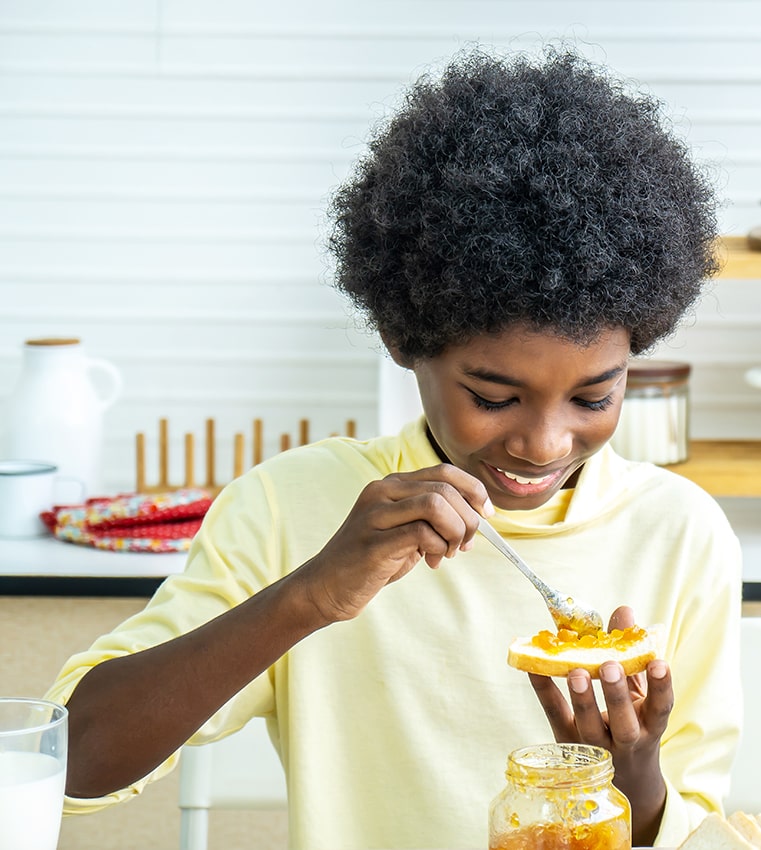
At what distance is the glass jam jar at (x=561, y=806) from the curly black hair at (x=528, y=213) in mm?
350

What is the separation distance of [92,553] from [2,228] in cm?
84

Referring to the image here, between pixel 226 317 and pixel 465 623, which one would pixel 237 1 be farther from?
pixel 465 623

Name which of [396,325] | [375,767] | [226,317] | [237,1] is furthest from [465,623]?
[237,1]

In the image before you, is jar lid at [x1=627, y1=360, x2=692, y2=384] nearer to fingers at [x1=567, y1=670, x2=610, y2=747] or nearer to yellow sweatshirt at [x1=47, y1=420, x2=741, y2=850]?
yellow sweatshirt at [x1=47, y1=420, x2=741, y2=850]

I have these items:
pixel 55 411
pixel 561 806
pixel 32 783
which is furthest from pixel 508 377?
pixel 55 411

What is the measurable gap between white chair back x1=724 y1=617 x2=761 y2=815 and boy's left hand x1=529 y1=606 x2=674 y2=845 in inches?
15.9

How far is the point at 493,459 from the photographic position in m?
1.07

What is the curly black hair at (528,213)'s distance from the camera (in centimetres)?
100

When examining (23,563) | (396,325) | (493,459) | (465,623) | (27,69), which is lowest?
(23,563)

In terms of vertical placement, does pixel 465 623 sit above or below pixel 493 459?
below

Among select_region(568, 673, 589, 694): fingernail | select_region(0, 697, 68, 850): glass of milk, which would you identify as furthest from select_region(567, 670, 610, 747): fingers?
select_region(0, 697, 68, 850): glass of milk

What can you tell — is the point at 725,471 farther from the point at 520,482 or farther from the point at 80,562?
the point at 520,482

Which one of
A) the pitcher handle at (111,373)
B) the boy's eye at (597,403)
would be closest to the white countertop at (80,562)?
the pitcher handle at (111,373)

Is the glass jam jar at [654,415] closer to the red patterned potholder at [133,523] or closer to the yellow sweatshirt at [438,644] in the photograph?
the red patterned potholder at [133,523]
